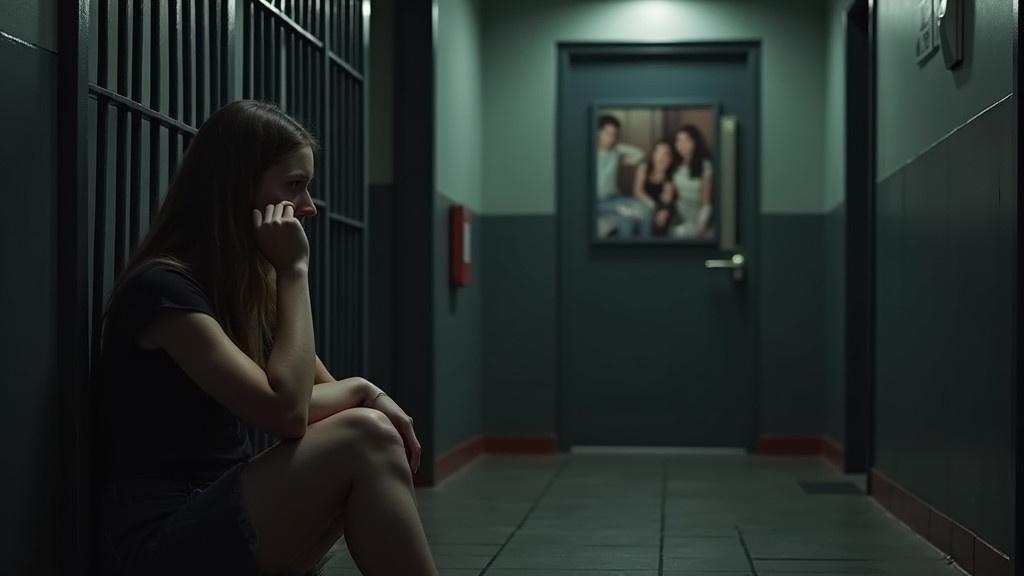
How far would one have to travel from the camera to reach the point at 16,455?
6.78 feet

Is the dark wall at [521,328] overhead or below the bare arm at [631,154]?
below

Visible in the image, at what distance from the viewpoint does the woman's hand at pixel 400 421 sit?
2.42 m

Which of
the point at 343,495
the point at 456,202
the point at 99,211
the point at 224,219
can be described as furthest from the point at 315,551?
the point at 456,202

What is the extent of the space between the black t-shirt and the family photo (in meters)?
4.82

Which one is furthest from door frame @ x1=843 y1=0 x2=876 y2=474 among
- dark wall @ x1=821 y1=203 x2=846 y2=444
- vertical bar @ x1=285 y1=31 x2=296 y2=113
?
vertical bar @ x1=285 y1=31 x2=296 y2=113

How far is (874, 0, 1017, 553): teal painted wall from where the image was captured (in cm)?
313

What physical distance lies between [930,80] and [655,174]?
2.86 metres

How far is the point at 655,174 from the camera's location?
6.86 metres

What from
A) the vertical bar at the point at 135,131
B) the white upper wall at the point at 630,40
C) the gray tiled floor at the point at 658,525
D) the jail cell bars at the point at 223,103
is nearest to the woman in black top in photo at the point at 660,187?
the white upper wall at the point at 630,40

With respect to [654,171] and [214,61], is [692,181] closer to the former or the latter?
[654,171]

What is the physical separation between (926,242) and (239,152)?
2.41 m

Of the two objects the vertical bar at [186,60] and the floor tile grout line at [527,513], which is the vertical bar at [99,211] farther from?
the floor tile grout line at [527,513]

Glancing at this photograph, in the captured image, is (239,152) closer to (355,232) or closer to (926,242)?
(355,232)

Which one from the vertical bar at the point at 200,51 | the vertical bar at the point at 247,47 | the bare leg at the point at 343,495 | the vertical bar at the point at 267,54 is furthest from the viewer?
the vertical bar at the point at 267,54
